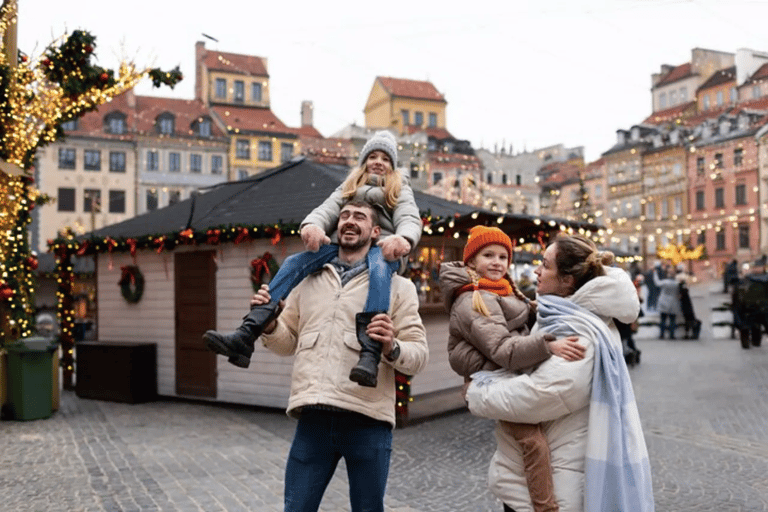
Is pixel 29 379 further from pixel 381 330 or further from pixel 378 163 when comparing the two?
pixel 381 330

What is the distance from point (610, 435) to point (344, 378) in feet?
3.46

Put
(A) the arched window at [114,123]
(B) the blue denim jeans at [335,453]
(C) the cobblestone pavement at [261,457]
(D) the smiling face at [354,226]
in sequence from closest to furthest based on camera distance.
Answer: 1. (B) the blue denim jeans at [335,453]
2. (D) the smiling face at [354,226]
3. (C) the cobblestone pavement at [261,457]
4. (A) the arched window at [114,123]

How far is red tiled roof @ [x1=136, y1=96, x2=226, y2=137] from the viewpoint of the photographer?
167 feet

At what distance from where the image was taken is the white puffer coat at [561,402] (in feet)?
10.1

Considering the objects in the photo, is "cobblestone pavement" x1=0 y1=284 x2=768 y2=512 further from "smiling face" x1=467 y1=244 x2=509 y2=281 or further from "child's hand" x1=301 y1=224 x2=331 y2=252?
"child's hand" x1=301 y1=224 x2=331 y2=252

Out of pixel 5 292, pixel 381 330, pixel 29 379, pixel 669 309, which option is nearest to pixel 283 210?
pixel 5 292

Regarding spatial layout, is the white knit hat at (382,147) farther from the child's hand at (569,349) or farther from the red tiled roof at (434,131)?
the red tiled roof at (434,131)

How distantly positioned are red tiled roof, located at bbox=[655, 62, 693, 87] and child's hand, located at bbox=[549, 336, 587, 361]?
65392 mm

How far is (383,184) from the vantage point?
12.2 ft

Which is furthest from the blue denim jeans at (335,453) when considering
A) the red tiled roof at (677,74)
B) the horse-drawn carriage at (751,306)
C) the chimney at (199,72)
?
the red tiled roof at (677,74)

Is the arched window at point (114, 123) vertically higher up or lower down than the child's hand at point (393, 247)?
higher up

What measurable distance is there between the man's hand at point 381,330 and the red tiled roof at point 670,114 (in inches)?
2316

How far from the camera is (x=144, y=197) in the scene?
50.6 metres

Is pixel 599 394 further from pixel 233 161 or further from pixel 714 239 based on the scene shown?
pixel 714 239
